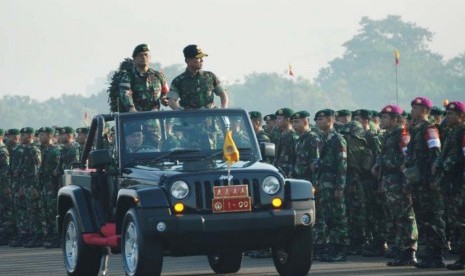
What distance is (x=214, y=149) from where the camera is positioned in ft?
51.4

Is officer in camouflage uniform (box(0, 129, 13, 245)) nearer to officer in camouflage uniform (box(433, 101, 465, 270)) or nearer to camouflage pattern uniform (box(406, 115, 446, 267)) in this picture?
camouflage pattern uniform (box(406, 115, 446, 267))

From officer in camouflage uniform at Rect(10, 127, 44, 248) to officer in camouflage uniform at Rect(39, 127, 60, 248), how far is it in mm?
275

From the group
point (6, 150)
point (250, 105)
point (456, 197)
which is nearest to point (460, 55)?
point (250, 105)

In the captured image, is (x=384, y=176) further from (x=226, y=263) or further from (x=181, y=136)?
(x=181, y=136)

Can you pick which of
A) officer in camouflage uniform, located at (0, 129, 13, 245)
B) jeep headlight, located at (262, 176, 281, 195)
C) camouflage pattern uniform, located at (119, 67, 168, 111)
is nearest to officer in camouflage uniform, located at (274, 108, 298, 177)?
camouflage pattern uniform, located at (119, 67, 168, 111)

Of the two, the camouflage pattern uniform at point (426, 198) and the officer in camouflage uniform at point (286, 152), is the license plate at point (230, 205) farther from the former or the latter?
the officer in camouflage uniform at point (286, 152)

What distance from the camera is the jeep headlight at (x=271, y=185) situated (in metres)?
14.7

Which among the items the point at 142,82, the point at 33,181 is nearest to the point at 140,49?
the point at 142,82

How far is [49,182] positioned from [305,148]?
7338 millimetres

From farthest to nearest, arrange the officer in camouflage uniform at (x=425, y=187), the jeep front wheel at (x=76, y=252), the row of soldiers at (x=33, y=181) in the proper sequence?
1. the row of soldiers at (x=33, y=181)
2. the officer in camouflage uniform at (x=425, y=187)
3. the jeep front wheel at (x=76, y=252)

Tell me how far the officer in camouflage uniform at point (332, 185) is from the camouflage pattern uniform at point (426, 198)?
2.13 meters

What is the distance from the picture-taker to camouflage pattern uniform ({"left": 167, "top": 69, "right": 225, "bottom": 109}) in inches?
707

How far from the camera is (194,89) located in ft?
59.0

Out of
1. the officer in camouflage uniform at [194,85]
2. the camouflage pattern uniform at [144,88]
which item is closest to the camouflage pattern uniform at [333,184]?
the officer in camouflage uniform at [194,85]
